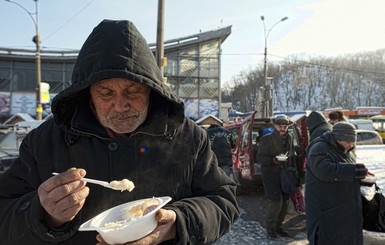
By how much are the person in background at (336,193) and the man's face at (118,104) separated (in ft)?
8.56

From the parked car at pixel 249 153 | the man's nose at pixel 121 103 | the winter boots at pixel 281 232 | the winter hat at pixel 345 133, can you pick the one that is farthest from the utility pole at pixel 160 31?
the man's nose at pixel 121 103

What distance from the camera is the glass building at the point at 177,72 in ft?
100

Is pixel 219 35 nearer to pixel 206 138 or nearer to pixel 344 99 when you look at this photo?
pixel 206 138

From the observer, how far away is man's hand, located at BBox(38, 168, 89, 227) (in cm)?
111

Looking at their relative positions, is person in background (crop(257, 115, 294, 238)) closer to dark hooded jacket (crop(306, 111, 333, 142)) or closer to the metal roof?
dark hooded jacket (crop(306, 111, 333, 142))

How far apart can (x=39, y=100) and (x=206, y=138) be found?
599 inches

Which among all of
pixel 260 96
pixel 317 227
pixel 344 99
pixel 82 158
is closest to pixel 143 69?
pixel 82 158

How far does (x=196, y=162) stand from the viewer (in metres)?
1.67

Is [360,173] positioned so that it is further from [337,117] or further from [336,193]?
[337,117]

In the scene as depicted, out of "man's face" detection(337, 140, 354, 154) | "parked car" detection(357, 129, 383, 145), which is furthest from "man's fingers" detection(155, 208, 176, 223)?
"parked car" detection(357, 129, 383, 145)

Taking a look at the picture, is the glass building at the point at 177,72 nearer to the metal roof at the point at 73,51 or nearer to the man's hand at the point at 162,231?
the metal roof at the point at 73,51

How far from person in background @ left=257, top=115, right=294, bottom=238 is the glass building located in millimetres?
25487

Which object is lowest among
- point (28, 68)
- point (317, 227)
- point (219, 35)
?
point (317, 227)

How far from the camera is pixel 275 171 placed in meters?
5.07
